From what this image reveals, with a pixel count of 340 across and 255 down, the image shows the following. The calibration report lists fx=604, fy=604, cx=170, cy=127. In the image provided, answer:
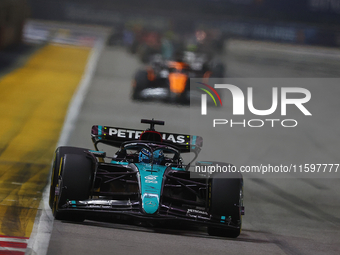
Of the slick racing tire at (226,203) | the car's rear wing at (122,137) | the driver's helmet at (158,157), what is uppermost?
the car's rear wing at (122,137)

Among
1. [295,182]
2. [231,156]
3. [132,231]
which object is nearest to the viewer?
[132,231]

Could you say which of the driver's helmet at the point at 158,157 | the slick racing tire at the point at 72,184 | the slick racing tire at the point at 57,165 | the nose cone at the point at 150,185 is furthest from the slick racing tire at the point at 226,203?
the slick racing tire at the point at 57,165

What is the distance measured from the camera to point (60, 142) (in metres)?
12.8

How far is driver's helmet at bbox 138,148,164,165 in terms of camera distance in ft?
25.4

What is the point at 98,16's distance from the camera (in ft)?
119

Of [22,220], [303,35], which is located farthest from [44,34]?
[22,220]

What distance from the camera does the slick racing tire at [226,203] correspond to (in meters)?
6.75

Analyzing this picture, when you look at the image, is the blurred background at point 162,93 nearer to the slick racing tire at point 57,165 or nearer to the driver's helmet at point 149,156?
the slick racing tire at point 57,165

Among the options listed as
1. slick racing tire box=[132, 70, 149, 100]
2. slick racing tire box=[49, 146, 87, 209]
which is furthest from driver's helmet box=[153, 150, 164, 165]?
slick racing tire box=[132, 70, 149, 100]

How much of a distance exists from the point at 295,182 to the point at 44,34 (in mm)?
23791

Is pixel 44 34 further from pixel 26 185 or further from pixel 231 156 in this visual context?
pixel 26 185

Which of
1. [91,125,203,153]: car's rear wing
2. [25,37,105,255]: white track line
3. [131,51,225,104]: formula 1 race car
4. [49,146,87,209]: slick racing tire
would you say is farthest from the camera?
[131,51,225,104]: formula 1 race car

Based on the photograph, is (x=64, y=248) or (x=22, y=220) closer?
(x=64, y=248)

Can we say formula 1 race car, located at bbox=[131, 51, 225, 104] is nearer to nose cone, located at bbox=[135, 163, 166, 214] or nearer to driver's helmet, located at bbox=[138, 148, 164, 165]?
driver's helmet, located at bbox=[138, 148, 164, 165]
